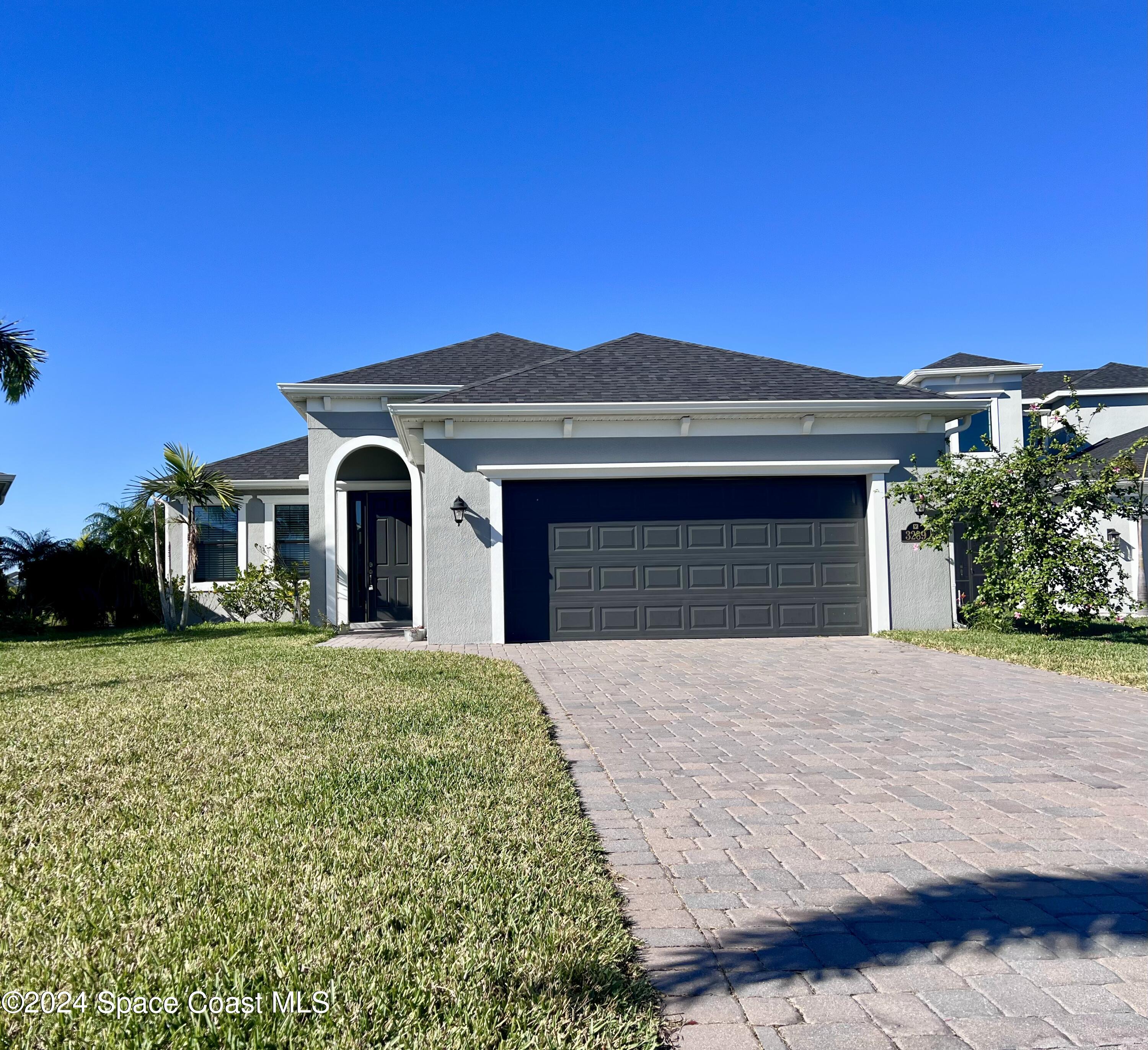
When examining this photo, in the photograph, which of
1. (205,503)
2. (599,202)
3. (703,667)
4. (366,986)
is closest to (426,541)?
(703,667)

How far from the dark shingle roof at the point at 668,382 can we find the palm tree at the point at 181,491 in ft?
18.9

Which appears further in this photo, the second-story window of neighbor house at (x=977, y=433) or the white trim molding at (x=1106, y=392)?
the white trim molding at (x=1106, y=392)

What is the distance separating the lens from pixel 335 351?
17719 mm

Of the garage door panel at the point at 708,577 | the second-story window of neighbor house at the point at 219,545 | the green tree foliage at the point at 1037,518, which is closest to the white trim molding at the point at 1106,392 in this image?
the green tree foliage at the point at 1037,518

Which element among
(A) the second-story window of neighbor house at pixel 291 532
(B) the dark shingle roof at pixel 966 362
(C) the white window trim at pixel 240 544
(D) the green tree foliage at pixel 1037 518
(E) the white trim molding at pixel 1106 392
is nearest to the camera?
(D) the green tree foliage at pixel 1037 518

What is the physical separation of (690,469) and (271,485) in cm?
999

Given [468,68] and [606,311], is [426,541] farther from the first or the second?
[606,311]

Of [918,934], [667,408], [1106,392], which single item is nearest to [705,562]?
[667,408]

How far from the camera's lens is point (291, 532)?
56.6 feet

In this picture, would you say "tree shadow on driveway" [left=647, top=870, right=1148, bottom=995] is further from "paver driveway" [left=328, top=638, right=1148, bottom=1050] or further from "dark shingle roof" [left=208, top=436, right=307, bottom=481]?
"dark shingle roof" [left=208, top=436, right=307, bottom=481]

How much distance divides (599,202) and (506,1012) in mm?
14956

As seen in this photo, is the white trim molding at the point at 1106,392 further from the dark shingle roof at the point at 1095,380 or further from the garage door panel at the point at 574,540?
the garage door panel at the point at 574,540

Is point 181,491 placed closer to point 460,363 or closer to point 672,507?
point 460,363

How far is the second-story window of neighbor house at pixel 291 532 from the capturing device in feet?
56.6
